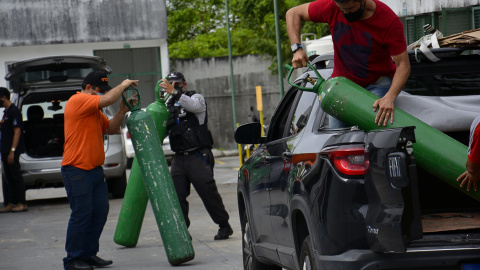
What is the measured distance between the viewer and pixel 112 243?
1146 centimetres

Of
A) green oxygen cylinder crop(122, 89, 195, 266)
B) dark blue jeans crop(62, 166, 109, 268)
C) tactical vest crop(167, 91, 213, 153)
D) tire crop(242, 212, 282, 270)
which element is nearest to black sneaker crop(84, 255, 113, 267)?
dark blue jeans crop(62, 166, 109, 268)

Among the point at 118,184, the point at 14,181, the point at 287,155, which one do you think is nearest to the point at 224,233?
the point at 287,155

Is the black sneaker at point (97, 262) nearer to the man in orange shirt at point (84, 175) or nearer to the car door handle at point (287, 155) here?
the man in orange shirt at point (84, 175)

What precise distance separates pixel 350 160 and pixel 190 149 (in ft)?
20.3

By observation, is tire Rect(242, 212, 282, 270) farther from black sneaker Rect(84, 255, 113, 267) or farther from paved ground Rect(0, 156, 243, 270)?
black sneaker Rect(84, 255, 113, 267)

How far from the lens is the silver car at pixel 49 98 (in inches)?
644

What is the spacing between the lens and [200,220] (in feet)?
43.9

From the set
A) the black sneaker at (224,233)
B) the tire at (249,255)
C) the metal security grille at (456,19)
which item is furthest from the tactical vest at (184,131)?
the metal security grille at (456,19)

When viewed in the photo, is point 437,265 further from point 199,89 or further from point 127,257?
point 199,89

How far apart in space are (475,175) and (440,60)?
147cm

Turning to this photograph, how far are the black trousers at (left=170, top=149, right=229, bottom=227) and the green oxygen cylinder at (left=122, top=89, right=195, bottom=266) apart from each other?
4.79 feet

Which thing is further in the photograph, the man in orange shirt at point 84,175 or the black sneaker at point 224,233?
the black sneaker at point 224,233

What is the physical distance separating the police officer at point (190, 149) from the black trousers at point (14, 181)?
5.61m

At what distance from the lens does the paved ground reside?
9.62 m
